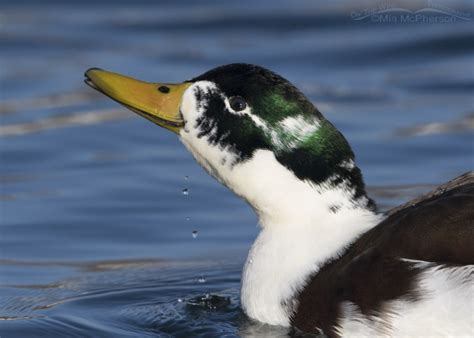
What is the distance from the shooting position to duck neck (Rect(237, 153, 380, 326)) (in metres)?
8.70

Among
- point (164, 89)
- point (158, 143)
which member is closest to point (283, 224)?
point (164, 89)

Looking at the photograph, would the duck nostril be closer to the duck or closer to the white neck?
the duck

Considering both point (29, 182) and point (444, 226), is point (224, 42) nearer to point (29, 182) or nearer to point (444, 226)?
point (29, 182)

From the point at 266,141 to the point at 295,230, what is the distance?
554mm

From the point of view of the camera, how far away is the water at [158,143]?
33.1 feet

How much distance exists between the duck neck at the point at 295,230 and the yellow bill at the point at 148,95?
2.07ft

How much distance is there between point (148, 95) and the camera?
9.18 meters

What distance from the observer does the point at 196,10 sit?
17.8 metres

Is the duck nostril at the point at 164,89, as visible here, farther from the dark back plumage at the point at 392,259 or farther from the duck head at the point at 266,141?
the dark back plumage at the point at 392,259

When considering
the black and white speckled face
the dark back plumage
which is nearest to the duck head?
the black and white speckled face

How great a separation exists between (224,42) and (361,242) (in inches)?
331

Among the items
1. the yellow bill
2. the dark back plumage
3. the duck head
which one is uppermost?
the yellow bill

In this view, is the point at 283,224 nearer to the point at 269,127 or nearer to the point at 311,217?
the point at 311,217

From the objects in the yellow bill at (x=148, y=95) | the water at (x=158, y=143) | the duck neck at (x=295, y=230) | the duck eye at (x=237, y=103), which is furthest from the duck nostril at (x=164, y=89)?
the water at (x=158, y=143)
